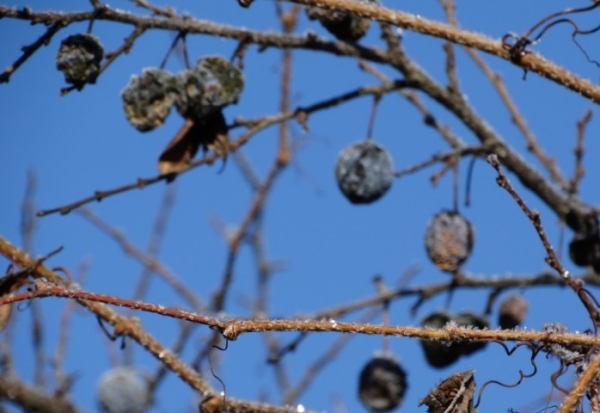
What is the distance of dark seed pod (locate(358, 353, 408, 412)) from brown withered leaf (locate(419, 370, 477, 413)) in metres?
1.01

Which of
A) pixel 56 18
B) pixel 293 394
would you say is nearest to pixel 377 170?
pixel 56 18

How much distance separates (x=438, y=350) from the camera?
74.9 inches

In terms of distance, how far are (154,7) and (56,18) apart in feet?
0.62

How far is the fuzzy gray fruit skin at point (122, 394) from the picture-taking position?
2287 mm

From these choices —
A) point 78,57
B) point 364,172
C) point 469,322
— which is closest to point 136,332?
point 78,57

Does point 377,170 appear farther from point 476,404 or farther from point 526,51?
point 476,404

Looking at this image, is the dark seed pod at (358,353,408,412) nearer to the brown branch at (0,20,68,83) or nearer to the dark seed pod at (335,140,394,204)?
the dark seed pod at (335,140,394,204)

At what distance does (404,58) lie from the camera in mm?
1710

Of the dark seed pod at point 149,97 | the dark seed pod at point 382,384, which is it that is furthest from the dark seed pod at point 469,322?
the dark seed pod at point 149,97

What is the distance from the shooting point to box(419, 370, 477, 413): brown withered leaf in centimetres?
93

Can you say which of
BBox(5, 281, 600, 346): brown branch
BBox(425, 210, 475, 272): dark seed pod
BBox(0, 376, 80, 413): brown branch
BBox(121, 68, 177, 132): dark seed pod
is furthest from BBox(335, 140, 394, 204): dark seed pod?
BBox(0, 376, 80, 413): brown branch

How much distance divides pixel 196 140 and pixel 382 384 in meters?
0.61

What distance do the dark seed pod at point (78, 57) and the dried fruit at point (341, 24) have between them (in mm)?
361

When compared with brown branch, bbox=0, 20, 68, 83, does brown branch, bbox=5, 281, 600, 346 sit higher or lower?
lower
